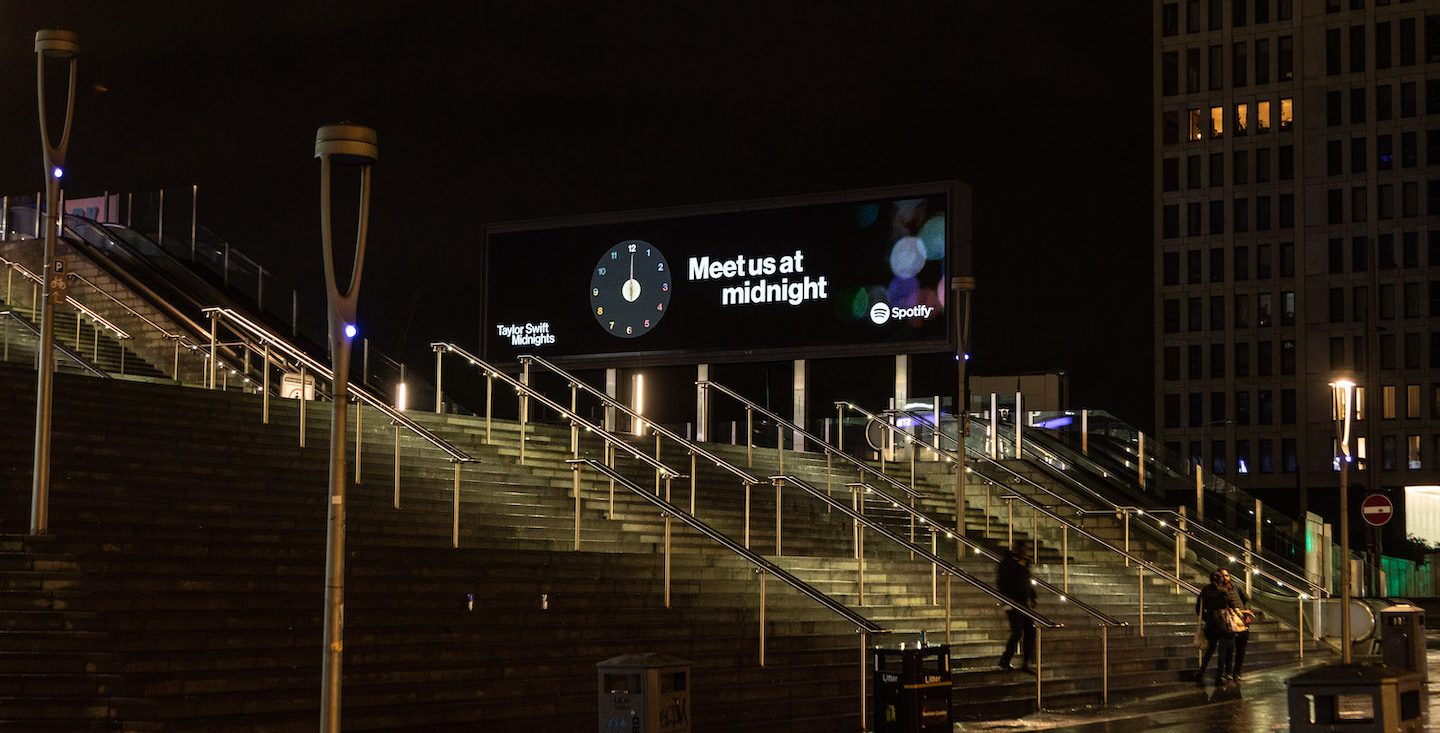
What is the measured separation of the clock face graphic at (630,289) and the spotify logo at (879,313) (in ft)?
13.4

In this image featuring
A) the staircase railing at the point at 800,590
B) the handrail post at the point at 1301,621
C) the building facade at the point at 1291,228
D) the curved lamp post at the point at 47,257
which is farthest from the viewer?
the building facade at the point at 1291,228

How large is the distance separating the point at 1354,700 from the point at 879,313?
2087cm

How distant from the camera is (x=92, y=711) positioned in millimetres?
12477

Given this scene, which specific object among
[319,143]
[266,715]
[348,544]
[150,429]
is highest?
[319,143]

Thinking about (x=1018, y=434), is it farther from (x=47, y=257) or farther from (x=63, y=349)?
(x=47, y=257)

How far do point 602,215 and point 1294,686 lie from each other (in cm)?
2481

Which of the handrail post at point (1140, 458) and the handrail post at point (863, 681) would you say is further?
the handrail post at point (1140, 458)

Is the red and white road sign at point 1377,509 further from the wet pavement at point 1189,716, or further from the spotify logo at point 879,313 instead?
the spotify logo at point 879,313

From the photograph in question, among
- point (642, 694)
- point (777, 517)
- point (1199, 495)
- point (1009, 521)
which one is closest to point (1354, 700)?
point (642, 694)

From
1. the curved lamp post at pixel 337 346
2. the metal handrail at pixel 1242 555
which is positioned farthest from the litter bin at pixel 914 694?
the metal handrail at pixel 1242 555

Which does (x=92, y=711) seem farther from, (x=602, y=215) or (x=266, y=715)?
(x=602, y=215)

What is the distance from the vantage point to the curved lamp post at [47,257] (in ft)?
50.1

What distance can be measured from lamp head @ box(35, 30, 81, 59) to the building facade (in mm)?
78012

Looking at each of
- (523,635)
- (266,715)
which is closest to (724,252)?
(523,635)
